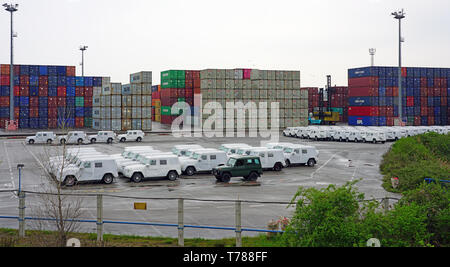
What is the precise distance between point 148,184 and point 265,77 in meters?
61.5

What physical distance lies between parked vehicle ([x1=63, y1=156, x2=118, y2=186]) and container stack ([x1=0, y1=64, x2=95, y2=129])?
53.2 m

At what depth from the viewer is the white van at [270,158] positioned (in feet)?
113

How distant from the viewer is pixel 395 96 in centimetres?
9012

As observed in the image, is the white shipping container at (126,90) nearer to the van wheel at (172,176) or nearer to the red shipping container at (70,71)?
the red shipping container at (70,71)

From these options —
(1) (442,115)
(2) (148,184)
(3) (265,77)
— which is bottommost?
(2) (148,184)

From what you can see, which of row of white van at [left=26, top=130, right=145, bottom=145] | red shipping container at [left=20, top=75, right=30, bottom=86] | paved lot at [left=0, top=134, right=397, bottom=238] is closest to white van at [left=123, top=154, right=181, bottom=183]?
paved lot at [left=0, top=134, right=397, bottom=238]

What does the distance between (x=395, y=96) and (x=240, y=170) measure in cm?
Result: 6949

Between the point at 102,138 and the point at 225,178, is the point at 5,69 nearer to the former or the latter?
the point at 102,138

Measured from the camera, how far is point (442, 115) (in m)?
93.4

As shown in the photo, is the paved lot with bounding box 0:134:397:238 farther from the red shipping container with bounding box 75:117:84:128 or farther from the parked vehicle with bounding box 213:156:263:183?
the red shipping container with bounding box 75:117:84:128

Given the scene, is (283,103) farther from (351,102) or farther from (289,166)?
(289,166)

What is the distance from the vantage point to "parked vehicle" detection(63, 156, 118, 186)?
27.7 m

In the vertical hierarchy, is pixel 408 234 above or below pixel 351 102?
below

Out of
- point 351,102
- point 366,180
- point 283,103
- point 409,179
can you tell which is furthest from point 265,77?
point 409,179
